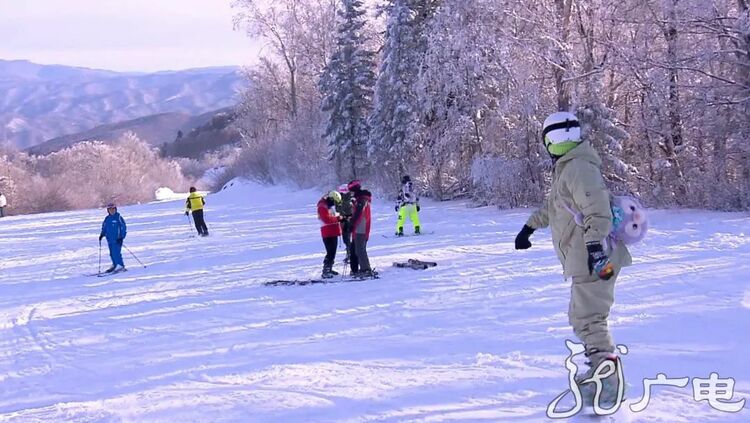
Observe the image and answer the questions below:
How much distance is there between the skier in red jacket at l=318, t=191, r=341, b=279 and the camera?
1098 centimetres

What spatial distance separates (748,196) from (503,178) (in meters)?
7.82

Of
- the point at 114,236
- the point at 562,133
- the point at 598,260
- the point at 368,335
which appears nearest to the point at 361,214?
the point at 368,335

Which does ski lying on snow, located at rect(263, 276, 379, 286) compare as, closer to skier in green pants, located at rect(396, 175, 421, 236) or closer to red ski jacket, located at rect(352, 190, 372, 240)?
red ski jacket, located at rect(352, 190, 372, 240)

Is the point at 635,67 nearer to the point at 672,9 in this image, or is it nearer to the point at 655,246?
the point at 672,9

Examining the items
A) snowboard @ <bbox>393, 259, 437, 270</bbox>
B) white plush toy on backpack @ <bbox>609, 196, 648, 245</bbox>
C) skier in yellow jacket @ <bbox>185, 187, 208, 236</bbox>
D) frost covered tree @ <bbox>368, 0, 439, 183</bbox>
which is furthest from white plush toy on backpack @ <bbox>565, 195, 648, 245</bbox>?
frost covered tree @ <bbox>368, 0, 439, 183</bbox>

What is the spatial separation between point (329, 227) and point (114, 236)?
579 cm

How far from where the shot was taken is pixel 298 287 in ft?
33.7

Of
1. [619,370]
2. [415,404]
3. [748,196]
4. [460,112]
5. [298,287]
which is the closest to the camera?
[619,370]

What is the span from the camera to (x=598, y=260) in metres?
4.03

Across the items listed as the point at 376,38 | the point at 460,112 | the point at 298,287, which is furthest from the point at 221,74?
the point at 298,287

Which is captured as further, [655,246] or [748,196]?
[748,196]

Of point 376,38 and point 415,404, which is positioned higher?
point 376,38

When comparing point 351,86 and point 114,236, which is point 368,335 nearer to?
point 114,236

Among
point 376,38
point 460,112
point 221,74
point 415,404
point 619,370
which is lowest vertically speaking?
point 415,404
